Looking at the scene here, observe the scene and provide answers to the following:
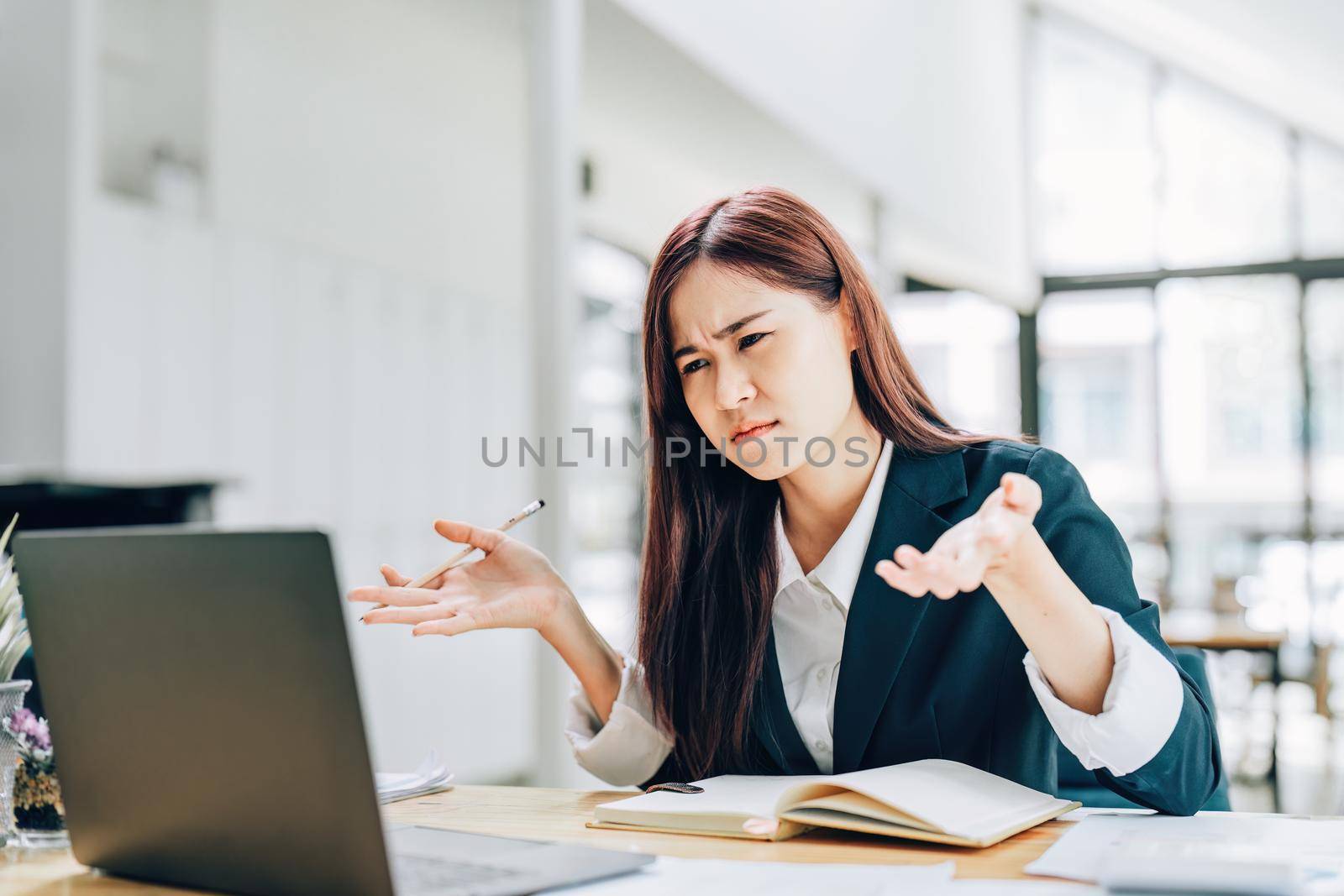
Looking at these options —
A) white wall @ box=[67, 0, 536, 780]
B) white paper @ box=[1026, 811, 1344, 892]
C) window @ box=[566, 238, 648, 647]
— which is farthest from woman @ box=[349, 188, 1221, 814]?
window @ box=[566, 238, 648, 647]

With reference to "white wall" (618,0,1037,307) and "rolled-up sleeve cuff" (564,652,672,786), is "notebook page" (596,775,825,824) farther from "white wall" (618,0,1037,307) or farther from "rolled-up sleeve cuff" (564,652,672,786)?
"white wall" (618,0,1037,307)

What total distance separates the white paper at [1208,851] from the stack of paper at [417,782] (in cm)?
68

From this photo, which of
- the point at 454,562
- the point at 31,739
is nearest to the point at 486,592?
the point at 454,562

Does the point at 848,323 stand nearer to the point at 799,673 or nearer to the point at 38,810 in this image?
the point at 799,673

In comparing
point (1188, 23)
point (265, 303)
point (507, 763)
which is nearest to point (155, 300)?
point (265, 303)

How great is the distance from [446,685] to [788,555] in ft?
10.9

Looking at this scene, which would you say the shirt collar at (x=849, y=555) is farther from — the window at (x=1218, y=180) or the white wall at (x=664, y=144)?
the window at (x=1218, y=180)

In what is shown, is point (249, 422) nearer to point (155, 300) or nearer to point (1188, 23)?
point (155, 300)

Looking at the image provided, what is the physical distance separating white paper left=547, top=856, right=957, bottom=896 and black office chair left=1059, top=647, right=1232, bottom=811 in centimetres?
68

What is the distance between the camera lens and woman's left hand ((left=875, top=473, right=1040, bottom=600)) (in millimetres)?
896

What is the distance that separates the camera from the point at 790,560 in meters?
1.45

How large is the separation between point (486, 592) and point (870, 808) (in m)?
0.53

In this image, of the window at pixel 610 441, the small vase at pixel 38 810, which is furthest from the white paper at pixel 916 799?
the window at pixel 610 441

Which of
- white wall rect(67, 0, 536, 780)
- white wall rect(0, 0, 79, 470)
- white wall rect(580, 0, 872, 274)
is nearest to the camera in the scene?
white wall rect(0, 0, 79, 470)
